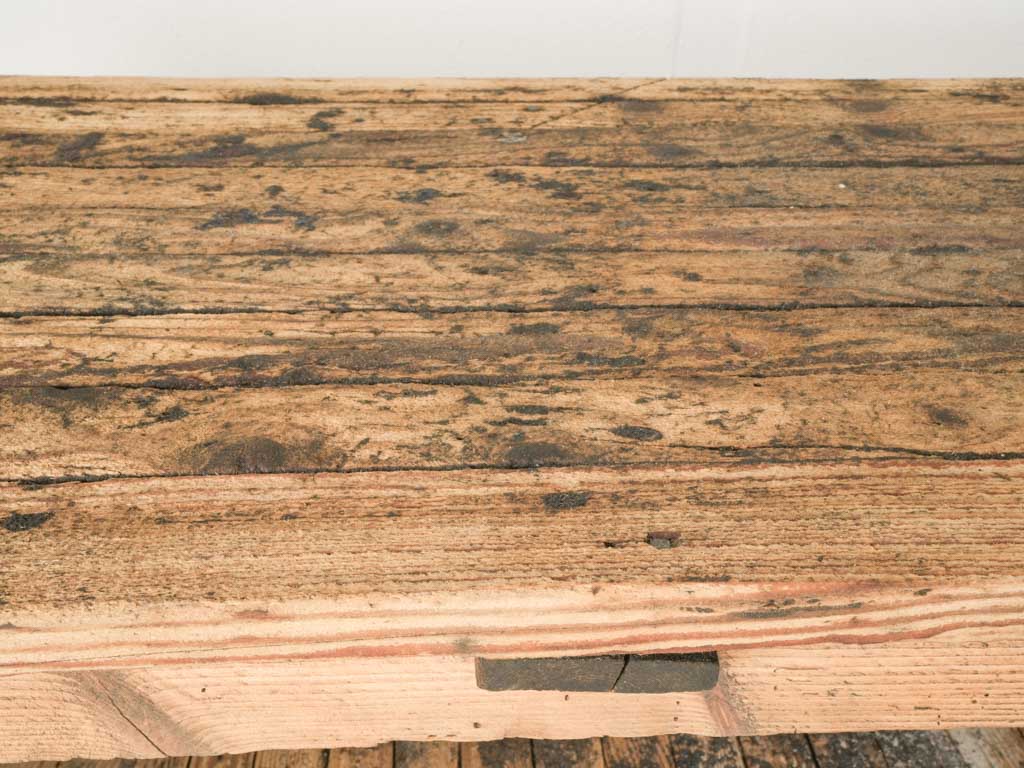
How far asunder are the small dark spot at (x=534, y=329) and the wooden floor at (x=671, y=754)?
30.1 inches

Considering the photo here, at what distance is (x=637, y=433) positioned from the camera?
0.75 metres

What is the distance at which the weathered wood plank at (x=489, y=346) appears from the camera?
2.67ft

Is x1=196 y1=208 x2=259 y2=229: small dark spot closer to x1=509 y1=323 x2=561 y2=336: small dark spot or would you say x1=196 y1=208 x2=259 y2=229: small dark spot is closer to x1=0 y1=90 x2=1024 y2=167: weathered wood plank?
x1=0 y1=90 x2=1024 y2=167: weathered wood plank

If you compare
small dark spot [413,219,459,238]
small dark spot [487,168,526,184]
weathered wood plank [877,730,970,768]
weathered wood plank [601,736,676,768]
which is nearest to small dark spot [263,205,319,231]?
small dark spot [413,219,459,238]

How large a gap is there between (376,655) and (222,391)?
0.26 m

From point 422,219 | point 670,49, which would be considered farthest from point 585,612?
point 670,49

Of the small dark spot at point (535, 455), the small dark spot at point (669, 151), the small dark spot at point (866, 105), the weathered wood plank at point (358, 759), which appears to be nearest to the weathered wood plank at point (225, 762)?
the weathered wood plank at point (358, 759)

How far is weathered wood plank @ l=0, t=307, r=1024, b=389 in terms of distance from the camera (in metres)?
0.81

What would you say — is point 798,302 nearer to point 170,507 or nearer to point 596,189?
point 596,189

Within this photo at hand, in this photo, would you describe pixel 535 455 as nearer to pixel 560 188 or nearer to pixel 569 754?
pixel 560 188

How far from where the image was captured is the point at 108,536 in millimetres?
676

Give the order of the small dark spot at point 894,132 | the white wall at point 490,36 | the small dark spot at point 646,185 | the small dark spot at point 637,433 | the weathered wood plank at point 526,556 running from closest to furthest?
the weathered wood plank at point 526,556, the small dark spot at point 637,433, the small dark spot at point 646,185, the small dark spot at point 894,132, the white wall at point 490,36

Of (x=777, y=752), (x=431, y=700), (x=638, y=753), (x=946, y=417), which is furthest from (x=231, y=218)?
(x=777, y=752)

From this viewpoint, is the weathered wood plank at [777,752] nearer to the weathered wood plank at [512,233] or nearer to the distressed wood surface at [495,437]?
the distressed wood surface at [495,437]
